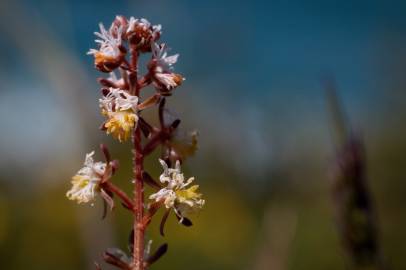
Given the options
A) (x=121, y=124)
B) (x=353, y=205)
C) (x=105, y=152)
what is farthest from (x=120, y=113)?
(x=353, y=205)

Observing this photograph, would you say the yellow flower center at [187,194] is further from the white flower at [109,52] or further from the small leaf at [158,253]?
the white flower at [109,52]

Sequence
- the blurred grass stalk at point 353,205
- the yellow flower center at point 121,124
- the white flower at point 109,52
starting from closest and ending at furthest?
1. the yellow flower center at point 121,124
2. the white flower at point 109,52
3. the blurred grass stalk at point 353,205

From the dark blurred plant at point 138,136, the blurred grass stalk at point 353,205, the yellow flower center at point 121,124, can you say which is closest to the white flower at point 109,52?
the dark blurred plant at point 138,136

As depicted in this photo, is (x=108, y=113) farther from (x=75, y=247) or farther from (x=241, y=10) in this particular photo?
(x=241, y=10)

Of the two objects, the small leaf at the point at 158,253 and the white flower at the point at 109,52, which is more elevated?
the white flower at the point at 109,52

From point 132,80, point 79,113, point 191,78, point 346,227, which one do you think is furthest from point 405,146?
point 132,80

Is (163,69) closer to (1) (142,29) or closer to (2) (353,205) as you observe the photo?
(1) (142,29)

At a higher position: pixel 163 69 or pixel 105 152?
pixel 163 69

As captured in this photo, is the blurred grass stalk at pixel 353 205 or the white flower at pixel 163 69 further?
the blurred grass stalk at pixel 353 205
